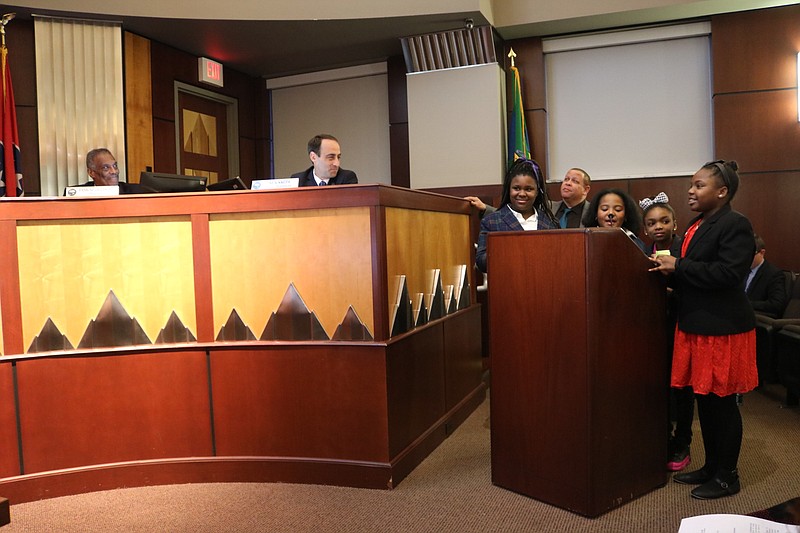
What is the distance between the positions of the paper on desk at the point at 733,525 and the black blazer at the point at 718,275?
1.70 m

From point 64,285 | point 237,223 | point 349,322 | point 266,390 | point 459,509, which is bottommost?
point 459,509

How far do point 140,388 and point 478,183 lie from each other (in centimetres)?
406

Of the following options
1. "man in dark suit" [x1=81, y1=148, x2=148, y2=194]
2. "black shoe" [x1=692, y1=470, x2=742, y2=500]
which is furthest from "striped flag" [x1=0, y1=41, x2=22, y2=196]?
"black shoe" [x1=692, y1=470, x2=742, y2=500]

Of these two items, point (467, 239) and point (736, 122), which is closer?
point (467, 239)

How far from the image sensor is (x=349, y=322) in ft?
9.43

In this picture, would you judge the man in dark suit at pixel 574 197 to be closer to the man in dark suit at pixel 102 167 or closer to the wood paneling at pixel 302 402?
the wood paneling at pixel 302 402

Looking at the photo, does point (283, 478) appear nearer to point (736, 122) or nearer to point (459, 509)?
point (459, 509)

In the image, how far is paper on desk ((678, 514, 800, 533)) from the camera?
2.85ft

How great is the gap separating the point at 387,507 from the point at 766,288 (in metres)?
3.51

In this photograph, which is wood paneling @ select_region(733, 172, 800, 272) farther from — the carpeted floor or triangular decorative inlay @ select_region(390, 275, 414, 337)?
triangular decorative inlay @ select_region(390, 275, 414, 337)

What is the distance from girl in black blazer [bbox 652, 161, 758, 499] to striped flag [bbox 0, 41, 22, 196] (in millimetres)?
4842

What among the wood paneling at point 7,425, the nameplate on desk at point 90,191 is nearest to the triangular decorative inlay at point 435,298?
the nameplate on desk at point 90,191

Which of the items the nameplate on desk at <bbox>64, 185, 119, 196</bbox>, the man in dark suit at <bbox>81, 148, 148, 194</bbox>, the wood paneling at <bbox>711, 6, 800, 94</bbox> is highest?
the wood paneling at <bbox>711, 6, 800, 94</bbox>

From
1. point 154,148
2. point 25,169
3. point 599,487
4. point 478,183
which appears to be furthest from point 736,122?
point 25,169
